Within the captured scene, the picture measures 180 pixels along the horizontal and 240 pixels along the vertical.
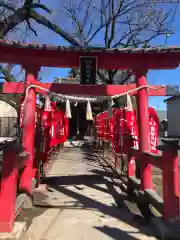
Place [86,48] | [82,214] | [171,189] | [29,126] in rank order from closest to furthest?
1. [171,189]
2. [82,214]
3. [86,48]
4. [29,126]

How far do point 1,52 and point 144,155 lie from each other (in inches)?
165

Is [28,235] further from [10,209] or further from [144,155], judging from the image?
[144,155]

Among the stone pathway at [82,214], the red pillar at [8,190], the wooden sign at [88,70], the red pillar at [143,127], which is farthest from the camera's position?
the wooden sign at [88,70]

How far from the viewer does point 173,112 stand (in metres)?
37.5

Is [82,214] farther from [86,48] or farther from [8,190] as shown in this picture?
[86,48]

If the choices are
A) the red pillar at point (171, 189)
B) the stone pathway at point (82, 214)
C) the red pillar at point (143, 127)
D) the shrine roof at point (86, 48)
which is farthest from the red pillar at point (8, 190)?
the red pillar at point (143, 127)

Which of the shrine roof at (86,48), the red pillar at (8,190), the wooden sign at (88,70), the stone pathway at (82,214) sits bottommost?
the stone pathway at (82,214)

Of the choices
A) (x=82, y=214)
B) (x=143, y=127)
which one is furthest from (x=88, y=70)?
(x=82, y=214)

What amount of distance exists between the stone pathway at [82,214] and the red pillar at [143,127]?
81cm

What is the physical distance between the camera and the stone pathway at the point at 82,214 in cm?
479

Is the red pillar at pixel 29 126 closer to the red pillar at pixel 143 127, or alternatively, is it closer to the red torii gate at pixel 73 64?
the red torii gate at pixel 73 64

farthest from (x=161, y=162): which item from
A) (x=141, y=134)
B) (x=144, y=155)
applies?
(x=141, y=134)

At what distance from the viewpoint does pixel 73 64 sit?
730 cm

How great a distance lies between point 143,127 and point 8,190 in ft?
11.7
